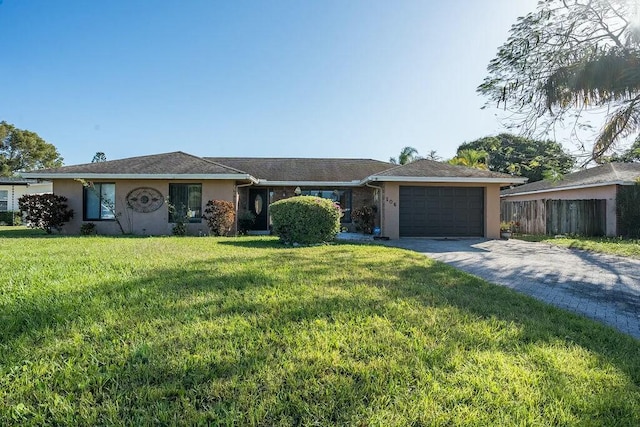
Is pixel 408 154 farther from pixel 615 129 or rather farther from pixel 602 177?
pixel 615 129

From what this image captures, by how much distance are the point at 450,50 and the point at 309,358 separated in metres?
11.0

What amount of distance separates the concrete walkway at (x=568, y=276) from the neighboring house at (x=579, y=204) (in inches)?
254

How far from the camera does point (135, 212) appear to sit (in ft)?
48.2

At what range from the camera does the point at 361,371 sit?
252cm

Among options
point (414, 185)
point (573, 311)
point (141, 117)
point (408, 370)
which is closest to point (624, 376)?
point (408, 370)

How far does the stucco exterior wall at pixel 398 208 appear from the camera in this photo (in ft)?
47.0

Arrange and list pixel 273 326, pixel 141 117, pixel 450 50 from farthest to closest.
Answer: pixel 141 117 → pixel 450 50 → pixel 273 326

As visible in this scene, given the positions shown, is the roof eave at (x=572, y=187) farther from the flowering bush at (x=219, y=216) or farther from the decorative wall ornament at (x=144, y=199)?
the decorative wall ornament at (x=144, y=199)

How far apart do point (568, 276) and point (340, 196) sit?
1184 centimetres

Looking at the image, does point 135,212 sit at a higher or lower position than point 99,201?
lower

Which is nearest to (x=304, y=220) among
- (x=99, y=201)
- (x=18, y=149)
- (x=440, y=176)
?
(x=440, y=176)

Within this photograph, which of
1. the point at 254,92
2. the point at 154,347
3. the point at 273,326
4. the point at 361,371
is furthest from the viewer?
the point at 254,92

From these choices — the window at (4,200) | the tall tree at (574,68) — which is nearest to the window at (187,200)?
the tall tree at (574,68)

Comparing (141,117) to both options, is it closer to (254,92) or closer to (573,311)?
(254,92)
